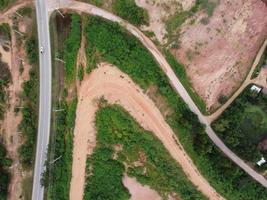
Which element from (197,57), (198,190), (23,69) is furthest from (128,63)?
(198,190)

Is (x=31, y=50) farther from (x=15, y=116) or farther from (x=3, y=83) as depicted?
(x=15, y=116)

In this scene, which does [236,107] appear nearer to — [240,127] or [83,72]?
[240,127]

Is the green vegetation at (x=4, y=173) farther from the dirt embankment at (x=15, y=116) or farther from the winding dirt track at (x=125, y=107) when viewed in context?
the winding dirt track at (x=125, y=107)

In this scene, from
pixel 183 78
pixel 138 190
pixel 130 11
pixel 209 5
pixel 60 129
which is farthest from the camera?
pixel 138 190

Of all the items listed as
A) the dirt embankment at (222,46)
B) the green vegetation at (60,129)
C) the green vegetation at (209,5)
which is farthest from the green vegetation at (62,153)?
the green vegetation at (209,5)

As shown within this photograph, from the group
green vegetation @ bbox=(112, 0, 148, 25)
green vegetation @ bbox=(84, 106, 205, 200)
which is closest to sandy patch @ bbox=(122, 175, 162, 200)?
green vegetation @ bbox=(84, 106, 205, 200)

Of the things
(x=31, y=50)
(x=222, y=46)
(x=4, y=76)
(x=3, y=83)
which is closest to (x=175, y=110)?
(x=222, y=46)
